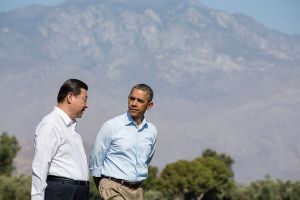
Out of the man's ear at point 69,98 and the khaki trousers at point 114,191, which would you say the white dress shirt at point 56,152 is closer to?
the man's ear at point 69,98

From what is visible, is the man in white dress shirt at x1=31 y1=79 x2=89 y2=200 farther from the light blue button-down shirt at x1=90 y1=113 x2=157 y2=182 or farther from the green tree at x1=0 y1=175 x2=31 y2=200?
the green tree at x1=0 y1=175 x2=31 y2=200

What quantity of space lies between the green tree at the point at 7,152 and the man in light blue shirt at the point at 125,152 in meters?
65.9

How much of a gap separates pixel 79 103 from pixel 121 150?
4.81 feet

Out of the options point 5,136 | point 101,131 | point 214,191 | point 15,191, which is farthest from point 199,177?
point 101,131

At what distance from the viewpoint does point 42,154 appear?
8.92m

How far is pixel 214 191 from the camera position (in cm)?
9694

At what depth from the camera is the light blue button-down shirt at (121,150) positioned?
10.7 m

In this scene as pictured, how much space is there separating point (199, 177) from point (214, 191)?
4.68 m

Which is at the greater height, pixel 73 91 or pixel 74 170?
pixel 73 91

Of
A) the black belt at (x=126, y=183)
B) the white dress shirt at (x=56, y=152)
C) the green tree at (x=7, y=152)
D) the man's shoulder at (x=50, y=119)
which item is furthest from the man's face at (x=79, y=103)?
the green tree at (x=7, y=152)

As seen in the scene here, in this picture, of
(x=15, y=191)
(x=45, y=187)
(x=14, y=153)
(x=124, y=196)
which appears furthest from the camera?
(x=14, y=153)

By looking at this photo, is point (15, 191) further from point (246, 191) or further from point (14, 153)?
point (246, 191)

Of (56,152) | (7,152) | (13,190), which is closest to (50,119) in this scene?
(56,152)

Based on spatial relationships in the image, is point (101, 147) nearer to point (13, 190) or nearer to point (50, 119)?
point (50, 119)
